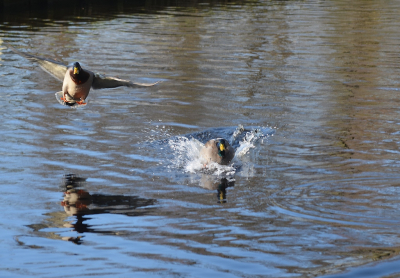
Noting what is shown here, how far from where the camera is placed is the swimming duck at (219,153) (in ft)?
33.3

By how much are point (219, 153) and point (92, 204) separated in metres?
2.34

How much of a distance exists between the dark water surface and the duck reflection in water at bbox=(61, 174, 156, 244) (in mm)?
23

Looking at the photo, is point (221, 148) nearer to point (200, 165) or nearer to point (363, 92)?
point (200, 165)

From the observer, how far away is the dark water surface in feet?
22.5

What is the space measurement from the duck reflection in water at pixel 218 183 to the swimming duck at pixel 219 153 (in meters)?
0.39

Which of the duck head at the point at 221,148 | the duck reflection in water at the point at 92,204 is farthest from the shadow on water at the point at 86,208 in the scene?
the duck head at the point at 221,148

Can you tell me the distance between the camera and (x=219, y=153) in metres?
10.1

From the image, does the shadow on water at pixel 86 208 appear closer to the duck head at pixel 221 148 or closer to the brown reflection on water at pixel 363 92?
the duck head at pixel 221 148

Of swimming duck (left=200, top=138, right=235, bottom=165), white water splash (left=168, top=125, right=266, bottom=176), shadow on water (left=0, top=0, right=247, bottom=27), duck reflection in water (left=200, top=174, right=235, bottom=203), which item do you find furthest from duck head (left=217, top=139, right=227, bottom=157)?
shadow on water (left=0, top=0, right=247, bottom=27)

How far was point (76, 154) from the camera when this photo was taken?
1073 centimetres

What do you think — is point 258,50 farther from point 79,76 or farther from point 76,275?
point 76,275

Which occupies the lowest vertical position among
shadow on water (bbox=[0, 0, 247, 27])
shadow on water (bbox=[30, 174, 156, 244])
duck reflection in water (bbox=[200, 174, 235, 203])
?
shadow on water (bbox=[30, 174, 156, 244])

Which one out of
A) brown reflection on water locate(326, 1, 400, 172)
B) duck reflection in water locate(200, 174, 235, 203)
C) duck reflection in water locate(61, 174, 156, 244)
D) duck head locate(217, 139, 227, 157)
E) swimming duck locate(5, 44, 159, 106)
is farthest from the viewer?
brown reflection on water locate(326, 1, 400, 172)

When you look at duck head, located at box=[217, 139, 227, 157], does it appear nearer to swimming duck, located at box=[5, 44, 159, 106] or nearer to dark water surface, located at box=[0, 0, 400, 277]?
dark water surface, located at box=[0, 0, 400, 277]
